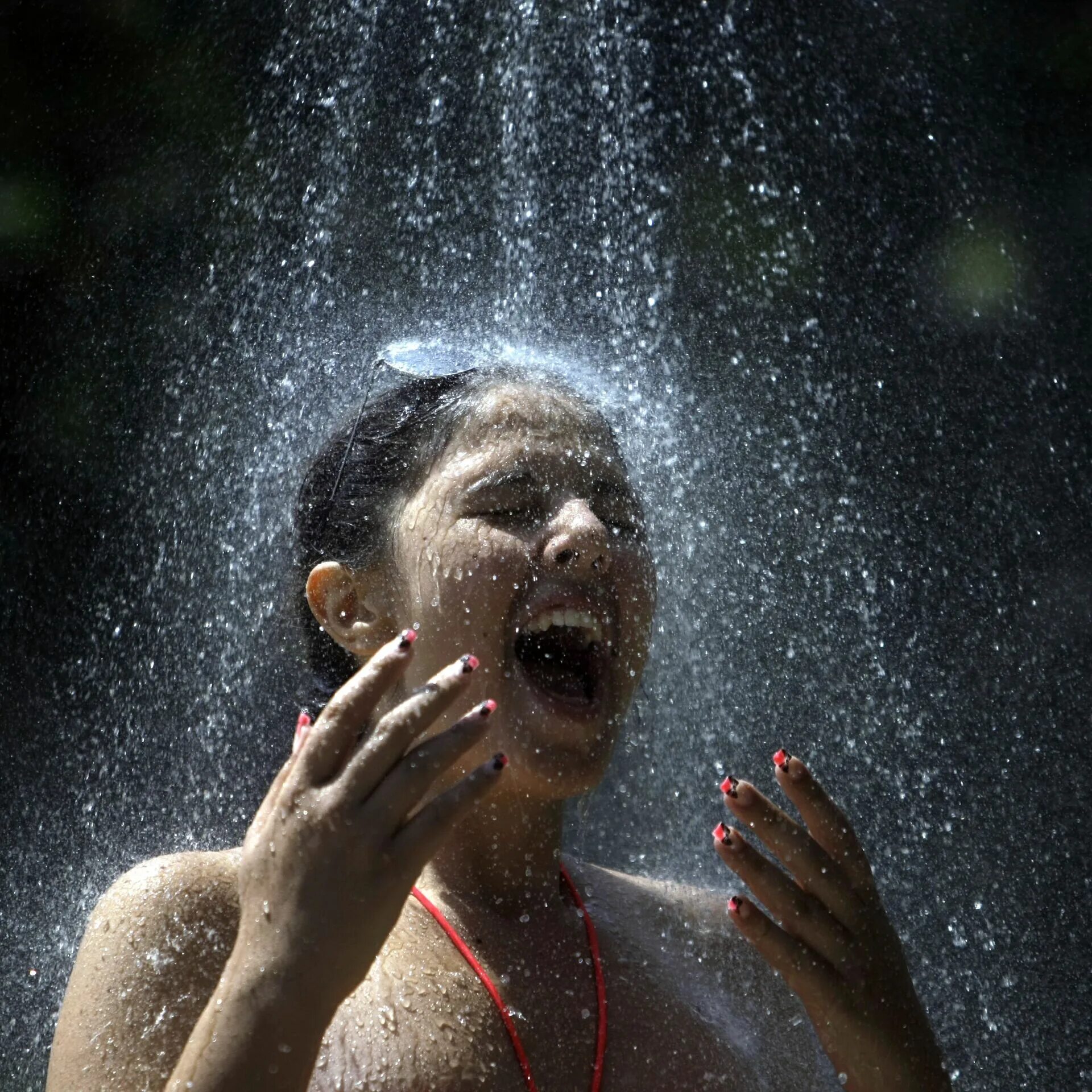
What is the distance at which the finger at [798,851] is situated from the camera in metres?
1.50

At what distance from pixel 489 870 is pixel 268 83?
7.95ft

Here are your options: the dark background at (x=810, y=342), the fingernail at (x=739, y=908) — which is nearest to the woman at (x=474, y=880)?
the fingernail at (x=739, y=908)

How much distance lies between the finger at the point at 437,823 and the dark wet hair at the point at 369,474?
0.65m

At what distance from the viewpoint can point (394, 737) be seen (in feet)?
4.39

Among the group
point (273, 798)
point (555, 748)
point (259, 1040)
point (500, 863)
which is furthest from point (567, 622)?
point (259, 1040)

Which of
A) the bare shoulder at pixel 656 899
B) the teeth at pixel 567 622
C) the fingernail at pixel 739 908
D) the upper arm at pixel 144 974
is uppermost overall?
the teeth at pixel 567 622

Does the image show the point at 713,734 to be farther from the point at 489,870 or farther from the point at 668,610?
the point at 489,870

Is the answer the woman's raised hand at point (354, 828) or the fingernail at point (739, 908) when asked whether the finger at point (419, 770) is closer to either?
the woman's raised hand at point (354, 828)

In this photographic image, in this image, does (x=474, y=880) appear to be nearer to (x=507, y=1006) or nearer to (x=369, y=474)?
(x=507, y=1006)

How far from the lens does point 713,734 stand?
289cm

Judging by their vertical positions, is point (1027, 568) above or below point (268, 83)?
below

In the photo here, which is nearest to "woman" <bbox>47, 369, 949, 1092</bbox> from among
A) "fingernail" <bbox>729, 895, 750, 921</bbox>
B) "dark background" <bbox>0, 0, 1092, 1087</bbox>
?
"fingernail" <bbox>729, 895, 750, 921</bbox>

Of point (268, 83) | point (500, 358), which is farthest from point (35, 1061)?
point (268, 83)

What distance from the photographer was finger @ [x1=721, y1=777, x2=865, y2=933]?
1.50 meters
